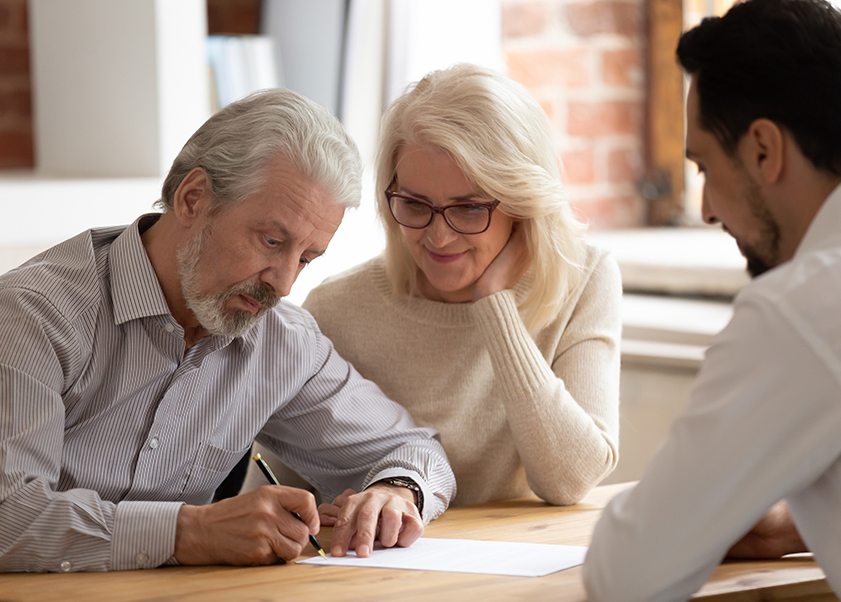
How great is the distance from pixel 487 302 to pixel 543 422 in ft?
0.93

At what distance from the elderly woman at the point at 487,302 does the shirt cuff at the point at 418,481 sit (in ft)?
0.82

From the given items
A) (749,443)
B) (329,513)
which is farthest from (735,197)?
(329,513)

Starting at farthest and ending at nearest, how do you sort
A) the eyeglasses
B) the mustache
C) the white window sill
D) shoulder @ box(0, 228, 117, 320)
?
1. the white window sill
2. the eyeglasses
3. the mustache
4. shoulder @ box(0, 228, 117, 320)

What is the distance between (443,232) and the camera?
6.69 feet

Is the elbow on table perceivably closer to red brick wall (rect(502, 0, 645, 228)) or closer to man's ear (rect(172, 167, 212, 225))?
man's ear (rect(172, 167, 212, 225))

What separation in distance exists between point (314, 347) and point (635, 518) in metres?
0.95

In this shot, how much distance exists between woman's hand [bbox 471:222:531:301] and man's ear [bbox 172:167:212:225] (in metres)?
0.64

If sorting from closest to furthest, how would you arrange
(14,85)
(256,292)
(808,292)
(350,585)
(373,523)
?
1. (808,292)
2. (350,585)
3. (373,523)
4. (256,292)
5. (14,85)

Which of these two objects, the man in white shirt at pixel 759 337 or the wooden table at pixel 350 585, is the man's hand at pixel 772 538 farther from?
the man in white shirt at pixel 759 337

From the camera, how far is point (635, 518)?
4.01 ft

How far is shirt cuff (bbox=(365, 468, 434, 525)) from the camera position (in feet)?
5.93

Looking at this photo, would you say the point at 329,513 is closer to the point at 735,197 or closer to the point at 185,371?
the point at 185,371

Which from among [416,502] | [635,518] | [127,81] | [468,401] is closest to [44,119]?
[127,81]

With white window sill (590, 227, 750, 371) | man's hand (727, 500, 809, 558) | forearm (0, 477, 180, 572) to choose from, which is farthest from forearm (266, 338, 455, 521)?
white window sill (590, 227, 750, 371)
